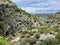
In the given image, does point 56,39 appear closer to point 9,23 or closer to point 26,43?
point 26,43

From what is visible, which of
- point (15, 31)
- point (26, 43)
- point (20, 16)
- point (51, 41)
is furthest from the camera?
point (20, 16)

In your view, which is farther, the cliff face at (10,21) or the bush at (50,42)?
the cliff face at (10,21)

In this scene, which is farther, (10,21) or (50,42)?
(10,21)

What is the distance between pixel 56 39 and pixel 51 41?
2.93 ft

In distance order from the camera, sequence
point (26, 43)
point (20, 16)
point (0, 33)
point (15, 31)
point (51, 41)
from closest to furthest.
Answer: point (51, 41) < point (26, 43) < point (0, 33) < point (15, 31) < point (20, 16)

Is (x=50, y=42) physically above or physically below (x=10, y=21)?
above

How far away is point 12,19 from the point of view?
61969mm

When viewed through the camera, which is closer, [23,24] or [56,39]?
[56,39]

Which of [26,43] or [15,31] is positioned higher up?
[26,43]

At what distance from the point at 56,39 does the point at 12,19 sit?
1244 inches

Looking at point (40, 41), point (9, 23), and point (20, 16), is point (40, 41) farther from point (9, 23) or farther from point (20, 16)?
point (20, 16)

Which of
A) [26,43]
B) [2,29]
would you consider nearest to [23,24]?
[2,29]

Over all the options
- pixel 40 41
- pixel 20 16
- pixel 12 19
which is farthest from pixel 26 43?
pixel 20 16

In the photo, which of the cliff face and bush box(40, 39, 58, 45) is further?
the cliff face
